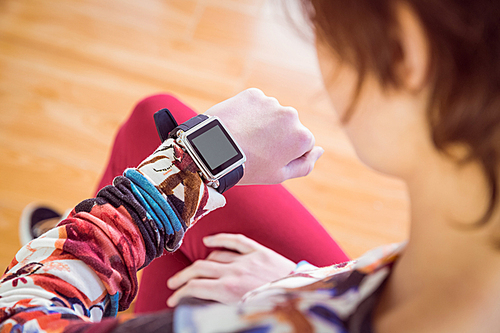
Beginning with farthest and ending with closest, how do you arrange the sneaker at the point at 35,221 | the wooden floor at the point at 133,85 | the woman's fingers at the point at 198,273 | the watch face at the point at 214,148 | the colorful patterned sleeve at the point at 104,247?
the wooden floor at the point at 133,85 → the sneaker at the point at 35,221 → the woman's fingers at the point at 198,273 → the watch face at the point at 214,148 → the colorful patterned sleeve at the point at 104,247

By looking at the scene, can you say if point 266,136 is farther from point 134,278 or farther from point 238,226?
point 134,278

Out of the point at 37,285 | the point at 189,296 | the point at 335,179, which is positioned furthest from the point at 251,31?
the point at 37,285

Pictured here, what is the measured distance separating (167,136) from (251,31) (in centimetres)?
101

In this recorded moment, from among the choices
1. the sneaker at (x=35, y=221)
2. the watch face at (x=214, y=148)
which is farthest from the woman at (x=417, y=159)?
the sneaker at (x=35, y=221)

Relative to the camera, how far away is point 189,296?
2.08ft

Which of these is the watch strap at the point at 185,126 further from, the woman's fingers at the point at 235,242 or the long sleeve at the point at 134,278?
the woman's fingers at the point at 235,242

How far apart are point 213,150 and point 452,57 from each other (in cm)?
36

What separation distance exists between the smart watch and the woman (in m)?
0.22

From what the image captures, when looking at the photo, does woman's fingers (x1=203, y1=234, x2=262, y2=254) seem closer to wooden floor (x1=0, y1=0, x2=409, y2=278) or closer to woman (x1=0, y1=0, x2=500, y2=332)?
woman (x1=0, y1=0, x2=500, y2=332)

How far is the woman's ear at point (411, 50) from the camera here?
0.26m

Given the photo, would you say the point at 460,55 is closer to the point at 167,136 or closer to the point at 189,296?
the point at 167,136

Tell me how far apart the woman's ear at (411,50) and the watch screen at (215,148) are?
1.02 feet

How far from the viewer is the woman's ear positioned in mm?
260

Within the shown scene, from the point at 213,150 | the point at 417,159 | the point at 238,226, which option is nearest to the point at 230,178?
the point at 213,150
